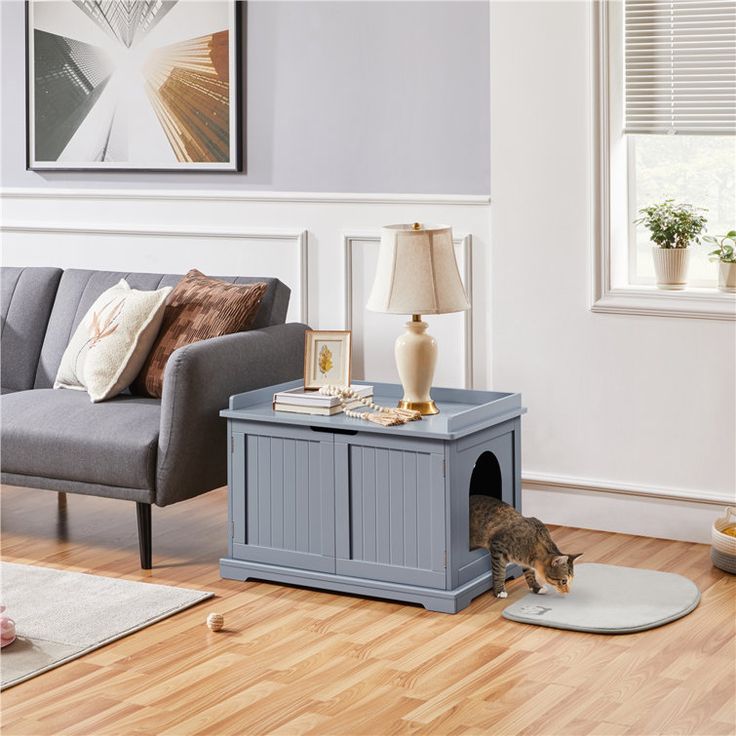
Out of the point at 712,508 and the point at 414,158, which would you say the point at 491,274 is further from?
the point at 712,508

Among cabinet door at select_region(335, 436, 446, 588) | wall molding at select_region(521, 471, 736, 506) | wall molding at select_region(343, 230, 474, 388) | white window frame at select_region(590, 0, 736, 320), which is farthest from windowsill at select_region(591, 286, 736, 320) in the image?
cabinet door at select_region(335, 436, 446, 588)

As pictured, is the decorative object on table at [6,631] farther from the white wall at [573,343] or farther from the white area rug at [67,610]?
the white wall at [573,343]

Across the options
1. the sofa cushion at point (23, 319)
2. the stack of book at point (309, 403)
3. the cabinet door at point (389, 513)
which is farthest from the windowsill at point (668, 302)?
the sofa cushion at point (23, 319)

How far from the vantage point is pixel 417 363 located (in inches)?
147

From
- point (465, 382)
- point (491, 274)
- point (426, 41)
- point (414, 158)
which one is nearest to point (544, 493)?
point (465, 382)

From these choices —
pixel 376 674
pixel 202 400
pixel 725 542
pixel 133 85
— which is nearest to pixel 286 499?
pixel 202 400

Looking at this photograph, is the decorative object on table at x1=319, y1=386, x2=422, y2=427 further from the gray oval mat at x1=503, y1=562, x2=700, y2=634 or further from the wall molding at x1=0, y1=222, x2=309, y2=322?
the wall molding at x1=0, y1=222, x2=309, y2=322

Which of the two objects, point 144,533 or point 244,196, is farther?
point 244,196

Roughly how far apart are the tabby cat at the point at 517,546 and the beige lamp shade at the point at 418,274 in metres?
0.60

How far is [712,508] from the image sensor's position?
413cm

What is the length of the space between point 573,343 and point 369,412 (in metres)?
0.94

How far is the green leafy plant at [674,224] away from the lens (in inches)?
165

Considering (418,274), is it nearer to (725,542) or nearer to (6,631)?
(725,542)

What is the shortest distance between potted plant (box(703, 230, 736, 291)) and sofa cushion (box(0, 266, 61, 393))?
8.01 ft
